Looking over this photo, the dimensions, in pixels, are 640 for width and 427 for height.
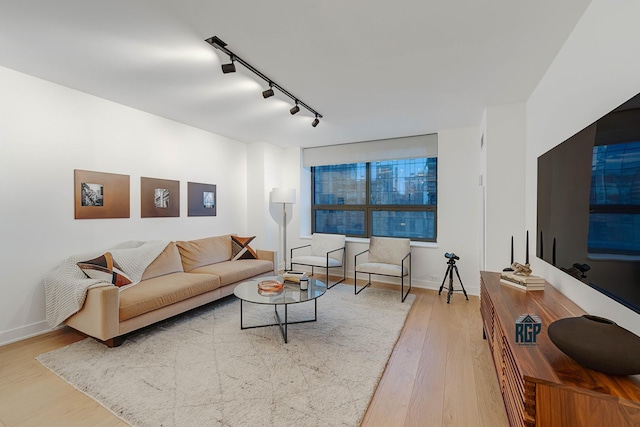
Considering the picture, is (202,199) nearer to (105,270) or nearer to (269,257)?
(269,257)

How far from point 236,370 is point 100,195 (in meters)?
2.54

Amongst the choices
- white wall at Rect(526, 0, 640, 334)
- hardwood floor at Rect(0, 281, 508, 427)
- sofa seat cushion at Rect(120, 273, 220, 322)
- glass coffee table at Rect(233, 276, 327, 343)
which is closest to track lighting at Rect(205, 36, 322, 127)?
glass coffee table at Rect(233, 276, 327, 343)

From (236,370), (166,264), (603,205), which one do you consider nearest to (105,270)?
(166,264)

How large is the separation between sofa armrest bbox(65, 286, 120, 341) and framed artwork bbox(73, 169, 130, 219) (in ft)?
3.58

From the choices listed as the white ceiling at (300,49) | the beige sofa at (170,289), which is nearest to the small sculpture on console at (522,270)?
the white ceiling at (300,49)

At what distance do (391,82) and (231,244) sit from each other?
3.28m

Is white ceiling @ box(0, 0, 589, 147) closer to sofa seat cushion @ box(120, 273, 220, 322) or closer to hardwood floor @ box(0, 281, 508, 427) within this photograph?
sofa seat cushion @ box(120, 273, 220, 322)

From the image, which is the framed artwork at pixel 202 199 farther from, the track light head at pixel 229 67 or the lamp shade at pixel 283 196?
the track light head at pixel 229 67

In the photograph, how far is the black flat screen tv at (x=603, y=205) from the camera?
42.4 inches

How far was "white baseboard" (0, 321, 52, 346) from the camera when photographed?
2535 mm

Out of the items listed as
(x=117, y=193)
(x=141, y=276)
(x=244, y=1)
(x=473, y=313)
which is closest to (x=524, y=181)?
(x=473, y=313)

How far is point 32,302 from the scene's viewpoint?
8.82ft

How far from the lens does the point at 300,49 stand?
215 cm

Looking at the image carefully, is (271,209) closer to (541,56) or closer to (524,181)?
(524,181)
